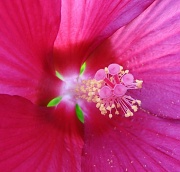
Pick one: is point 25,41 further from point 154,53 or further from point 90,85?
point 154,53

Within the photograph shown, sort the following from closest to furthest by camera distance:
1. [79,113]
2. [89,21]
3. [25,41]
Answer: [25,41] < [89,21] < [79,113]

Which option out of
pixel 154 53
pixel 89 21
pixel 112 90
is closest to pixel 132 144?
pixel 112 90

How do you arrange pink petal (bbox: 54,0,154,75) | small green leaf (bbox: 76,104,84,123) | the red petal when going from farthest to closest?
small green leaf (bbox: 76,104,84,123), pink petal (bbox: 54,0,154,75), the red petal

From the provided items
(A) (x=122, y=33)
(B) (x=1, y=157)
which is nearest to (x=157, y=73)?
(A) (x=122, y=33)

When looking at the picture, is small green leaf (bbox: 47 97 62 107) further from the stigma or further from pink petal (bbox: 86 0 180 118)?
pink petal (bbox: 86 0 180 118)

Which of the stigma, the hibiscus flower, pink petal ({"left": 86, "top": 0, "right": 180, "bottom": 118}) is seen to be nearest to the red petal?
the hibiscus flower

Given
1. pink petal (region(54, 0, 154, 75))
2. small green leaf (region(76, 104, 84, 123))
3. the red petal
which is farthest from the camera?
small green leaf (region(76, 104, 84, 123))
